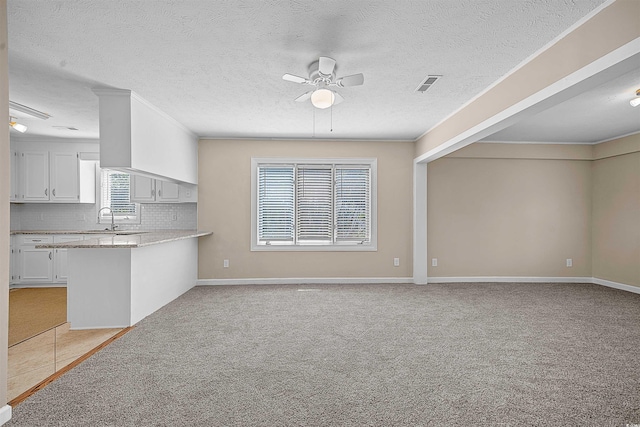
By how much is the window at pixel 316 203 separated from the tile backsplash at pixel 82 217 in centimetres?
144

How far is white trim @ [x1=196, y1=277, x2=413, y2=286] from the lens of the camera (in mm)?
6164

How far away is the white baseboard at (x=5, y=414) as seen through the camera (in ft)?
6.73

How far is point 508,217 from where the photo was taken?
6523 millimetres

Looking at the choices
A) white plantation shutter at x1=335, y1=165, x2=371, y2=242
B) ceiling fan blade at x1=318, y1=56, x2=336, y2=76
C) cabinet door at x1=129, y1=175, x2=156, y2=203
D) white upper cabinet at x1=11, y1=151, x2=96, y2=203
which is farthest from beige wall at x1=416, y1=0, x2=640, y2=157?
white upper cabinet at x1=11, y1=151, x2=96, y2=203

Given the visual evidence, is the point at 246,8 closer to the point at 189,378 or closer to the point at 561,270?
the point at 189,378

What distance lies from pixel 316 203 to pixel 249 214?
49.1 inches

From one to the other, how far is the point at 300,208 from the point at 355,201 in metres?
1.04

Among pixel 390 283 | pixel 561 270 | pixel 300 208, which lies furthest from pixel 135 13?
pixel 561 270

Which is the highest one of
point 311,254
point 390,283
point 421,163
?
point 421,163

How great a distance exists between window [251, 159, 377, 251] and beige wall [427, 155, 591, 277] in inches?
48.3

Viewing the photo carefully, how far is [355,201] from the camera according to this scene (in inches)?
253

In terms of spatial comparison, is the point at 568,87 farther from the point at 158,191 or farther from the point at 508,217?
the point at 158,191

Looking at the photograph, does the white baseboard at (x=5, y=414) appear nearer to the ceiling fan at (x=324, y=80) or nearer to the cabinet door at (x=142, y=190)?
the ceiling fan at (x=324, y=80)

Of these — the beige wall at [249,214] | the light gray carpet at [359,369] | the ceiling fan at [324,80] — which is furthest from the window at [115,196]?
the ceiling fan at [324,80]
